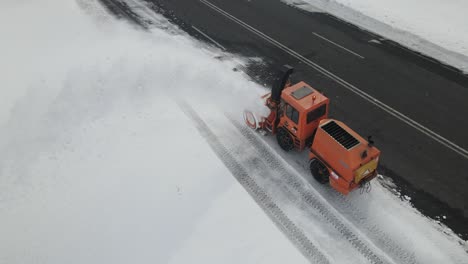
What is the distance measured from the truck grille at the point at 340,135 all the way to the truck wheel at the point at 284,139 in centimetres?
161

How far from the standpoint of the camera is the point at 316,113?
1137cm

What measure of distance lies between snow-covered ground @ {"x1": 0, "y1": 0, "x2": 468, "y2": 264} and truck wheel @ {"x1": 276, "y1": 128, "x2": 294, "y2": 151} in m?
0.35

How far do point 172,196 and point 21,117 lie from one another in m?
7.67

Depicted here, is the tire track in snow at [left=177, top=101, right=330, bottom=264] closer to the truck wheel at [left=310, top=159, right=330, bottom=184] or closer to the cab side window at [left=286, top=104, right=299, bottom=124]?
the truck wheel at [left=310, top=159, right=330, bottom=184]

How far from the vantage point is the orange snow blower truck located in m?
10.2

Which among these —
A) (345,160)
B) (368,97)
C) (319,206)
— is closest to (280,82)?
(345,160)

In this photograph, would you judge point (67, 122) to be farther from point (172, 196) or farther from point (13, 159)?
point (172, 196)

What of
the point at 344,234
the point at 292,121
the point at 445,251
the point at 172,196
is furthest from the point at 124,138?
the point at 445,251


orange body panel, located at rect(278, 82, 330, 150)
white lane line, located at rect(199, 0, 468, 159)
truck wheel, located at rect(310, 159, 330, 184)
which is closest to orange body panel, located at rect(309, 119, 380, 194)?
truck wheel, located at rect(310, 159, 330, 184)

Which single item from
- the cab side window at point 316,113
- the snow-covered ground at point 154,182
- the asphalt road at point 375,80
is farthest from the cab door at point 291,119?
the asphalt road at point 375,80

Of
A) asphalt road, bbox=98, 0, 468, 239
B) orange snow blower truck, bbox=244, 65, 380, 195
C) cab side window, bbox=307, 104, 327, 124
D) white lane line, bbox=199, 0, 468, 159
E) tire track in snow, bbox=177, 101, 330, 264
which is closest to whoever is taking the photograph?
tire track in snow, bbox=177, 101, 330, 264

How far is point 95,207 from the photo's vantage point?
1100 cm

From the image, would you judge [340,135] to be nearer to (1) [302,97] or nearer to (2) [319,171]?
(2) [319,171]

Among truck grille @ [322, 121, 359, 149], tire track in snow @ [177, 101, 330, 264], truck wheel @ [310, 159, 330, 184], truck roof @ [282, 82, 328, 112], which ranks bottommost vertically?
tire track in snow @ [177, 101, 330, 264]
